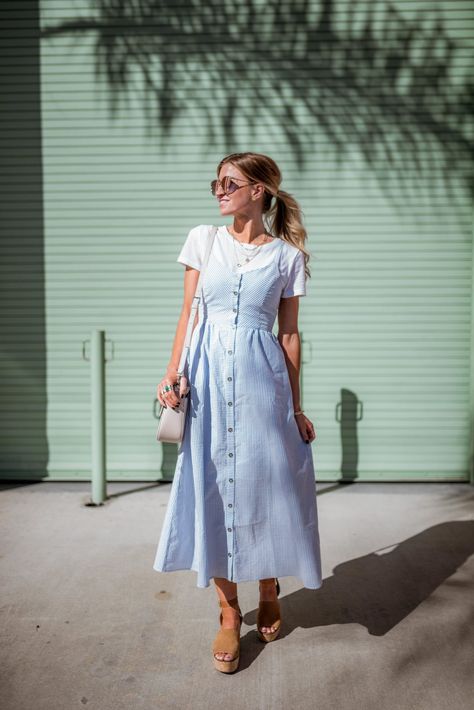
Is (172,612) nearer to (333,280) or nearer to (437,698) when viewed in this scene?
(437,698)

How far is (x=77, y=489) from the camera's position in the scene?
5922 millimetres

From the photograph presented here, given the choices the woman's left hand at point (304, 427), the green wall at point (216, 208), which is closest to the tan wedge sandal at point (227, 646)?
the woman's left hand at point (304, 427)

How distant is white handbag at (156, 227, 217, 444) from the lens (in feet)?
9.92

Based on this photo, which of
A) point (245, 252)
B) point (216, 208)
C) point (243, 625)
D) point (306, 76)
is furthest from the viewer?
point (216, 208)

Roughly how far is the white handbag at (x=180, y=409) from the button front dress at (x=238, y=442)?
33mm

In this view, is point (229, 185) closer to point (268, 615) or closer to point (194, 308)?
point (194, 308)

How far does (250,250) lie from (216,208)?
2.98 m

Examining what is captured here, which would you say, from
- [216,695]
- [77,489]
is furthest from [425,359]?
[216,695]

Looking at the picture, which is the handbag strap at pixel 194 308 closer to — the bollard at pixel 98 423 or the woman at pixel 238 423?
the woman at pixel 238 423

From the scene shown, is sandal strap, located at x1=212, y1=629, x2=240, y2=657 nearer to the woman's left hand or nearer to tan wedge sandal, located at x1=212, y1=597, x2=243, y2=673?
tan wedge sandal, located at x1=212, y1=597, x2=243, y2=673

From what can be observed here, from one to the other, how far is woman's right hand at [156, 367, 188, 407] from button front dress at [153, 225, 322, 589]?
0.25 ft

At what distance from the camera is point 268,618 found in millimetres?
3324

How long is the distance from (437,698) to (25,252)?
460cm

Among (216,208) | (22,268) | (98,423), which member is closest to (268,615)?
(98,423)
